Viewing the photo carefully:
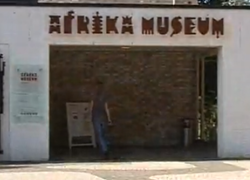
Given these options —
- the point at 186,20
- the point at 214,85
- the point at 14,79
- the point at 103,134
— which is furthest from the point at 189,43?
the point at 214,85

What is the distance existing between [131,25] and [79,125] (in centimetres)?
468

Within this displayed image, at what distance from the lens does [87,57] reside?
75.9 ft

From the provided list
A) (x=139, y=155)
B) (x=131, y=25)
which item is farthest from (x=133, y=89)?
(x=131, y=25)

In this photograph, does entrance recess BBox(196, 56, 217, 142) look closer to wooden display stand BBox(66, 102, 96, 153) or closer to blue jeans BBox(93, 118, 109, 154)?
wooden display stand BBox(66, 102, 96, 153)

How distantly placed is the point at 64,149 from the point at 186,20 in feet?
19.4

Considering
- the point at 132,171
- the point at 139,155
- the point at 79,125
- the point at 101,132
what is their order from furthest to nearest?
the point at 79,125, the point at 139,155, the point at 101,132, the point at 132,171

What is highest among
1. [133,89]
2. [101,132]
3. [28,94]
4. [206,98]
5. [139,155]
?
[133,89]

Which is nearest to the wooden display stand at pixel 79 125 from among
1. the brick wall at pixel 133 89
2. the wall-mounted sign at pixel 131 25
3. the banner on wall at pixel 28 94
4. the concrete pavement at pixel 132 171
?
the brick wall at pixel 133 89

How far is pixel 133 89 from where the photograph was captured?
2342 cm

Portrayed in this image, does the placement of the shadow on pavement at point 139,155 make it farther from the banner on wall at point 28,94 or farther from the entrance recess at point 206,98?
the entrance recess at point 206,98

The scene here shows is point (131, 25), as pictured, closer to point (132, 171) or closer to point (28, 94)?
point (28, 94)

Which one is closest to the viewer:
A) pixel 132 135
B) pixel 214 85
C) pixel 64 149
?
pixel 64 149

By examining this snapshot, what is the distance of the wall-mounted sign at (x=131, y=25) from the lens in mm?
18172

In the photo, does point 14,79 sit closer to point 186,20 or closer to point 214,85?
point 186,20
